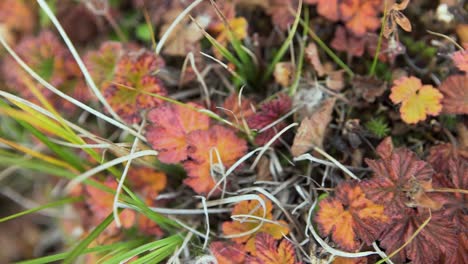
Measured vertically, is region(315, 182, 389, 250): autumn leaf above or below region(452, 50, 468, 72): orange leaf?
below

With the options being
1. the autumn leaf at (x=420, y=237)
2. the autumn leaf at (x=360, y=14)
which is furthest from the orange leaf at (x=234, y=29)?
the autumn leaf at (x=420, y=237)

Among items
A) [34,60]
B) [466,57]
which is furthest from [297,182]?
[34,60]

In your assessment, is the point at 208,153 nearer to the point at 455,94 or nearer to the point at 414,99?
the point at 414,99

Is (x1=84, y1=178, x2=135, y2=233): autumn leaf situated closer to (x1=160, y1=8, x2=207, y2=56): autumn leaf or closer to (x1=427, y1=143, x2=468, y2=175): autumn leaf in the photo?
(x1=160, y1=8, x2=207, y2=56): autumn leaf

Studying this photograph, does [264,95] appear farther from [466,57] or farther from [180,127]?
[466,57]

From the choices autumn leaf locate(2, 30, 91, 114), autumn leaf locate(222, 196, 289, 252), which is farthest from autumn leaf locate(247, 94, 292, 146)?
autumn leaf locate(2, 30, 91, 114)

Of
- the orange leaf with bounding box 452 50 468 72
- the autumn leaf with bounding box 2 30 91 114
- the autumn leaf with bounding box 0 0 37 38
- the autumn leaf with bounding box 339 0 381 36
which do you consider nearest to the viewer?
the orange leaf with bounding box 452 50 468 72
